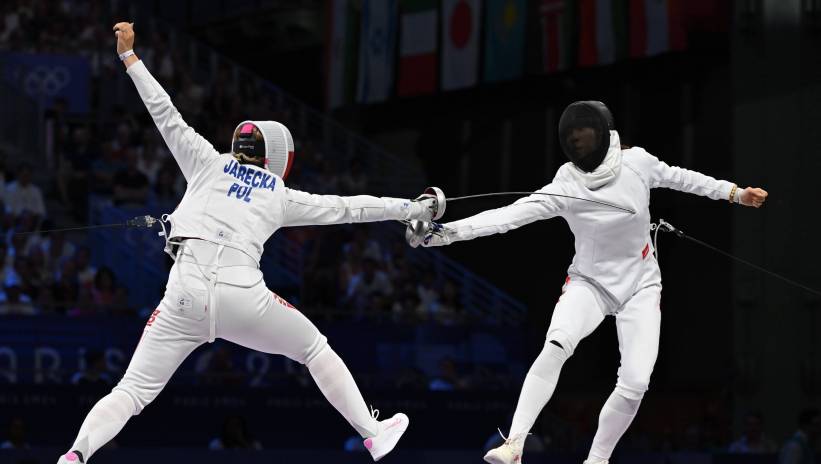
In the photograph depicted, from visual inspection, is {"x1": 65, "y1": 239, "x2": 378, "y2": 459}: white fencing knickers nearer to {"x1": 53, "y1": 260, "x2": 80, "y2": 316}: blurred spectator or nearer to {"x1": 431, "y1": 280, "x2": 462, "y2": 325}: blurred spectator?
{"x1": 53, "y1": 260, "x2": 80, "y2": 316}: blurred spectator

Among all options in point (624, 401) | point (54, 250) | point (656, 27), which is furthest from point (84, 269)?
point (656, 27)

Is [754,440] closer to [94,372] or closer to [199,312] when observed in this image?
[94,372]

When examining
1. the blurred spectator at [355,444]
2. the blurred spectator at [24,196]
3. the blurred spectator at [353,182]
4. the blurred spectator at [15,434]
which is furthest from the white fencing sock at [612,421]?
the blurred spectator at [353,182]

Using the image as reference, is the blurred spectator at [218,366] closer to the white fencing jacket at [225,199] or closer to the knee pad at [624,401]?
the white fencing jacket at [225,199]

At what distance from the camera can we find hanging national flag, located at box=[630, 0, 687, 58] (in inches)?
505

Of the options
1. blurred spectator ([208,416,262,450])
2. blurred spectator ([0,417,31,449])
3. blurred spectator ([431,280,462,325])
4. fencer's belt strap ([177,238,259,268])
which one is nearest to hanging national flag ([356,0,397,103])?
blurred spectator ([431,280,462,325])

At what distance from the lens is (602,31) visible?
13711mm

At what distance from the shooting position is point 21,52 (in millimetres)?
13641

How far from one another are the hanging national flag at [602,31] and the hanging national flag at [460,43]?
68.9 inches

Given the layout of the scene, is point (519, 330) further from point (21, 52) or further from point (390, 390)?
point (21, 52)

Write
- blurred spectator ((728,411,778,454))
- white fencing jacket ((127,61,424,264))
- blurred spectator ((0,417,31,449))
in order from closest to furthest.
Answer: white fencing jacket ((127,61,424,264)) → blurred spectator ((0,417,31,449)) → blurred spectator ((728,411,778,454))

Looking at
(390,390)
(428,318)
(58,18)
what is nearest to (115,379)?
(390,390)

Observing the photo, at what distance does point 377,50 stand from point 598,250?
10956 mm

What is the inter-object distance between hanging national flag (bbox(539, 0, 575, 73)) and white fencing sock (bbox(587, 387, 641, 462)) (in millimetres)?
8644
